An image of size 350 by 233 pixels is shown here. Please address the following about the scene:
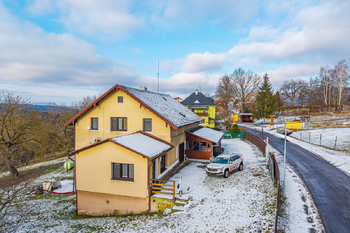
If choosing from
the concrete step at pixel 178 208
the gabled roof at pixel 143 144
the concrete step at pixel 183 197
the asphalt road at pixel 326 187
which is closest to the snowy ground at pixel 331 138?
the asphalt road at pixel 326 187

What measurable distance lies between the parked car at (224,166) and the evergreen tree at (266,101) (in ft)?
135

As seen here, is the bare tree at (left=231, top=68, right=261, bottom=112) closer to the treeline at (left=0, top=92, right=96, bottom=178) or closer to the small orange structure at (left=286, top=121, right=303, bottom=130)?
the small orange structure at (left=286, top=121, right=303, bottom=130)

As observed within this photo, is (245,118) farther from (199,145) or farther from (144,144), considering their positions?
(144,144)

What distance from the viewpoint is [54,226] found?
1298cm

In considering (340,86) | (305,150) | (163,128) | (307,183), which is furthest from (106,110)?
(340,86)

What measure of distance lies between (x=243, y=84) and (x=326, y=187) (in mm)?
55726

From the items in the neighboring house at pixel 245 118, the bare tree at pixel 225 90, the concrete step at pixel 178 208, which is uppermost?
the bare tree at pixel 225 90

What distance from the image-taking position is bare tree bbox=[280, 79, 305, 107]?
245ft

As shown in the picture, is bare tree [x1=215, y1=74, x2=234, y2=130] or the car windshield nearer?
the car windshield

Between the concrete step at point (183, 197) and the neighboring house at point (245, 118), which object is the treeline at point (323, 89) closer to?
the neighboring house at point (245, 118)

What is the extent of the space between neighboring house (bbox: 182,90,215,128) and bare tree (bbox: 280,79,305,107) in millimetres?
43112

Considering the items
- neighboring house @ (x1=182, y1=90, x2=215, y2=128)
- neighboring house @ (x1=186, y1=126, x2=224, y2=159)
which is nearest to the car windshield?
neighboring house @ (x1=186, y1=126, x2=224, y2=159)

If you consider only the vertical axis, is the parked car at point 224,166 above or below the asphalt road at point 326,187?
above

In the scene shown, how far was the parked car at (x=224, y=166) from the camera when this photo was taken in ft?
55.9
